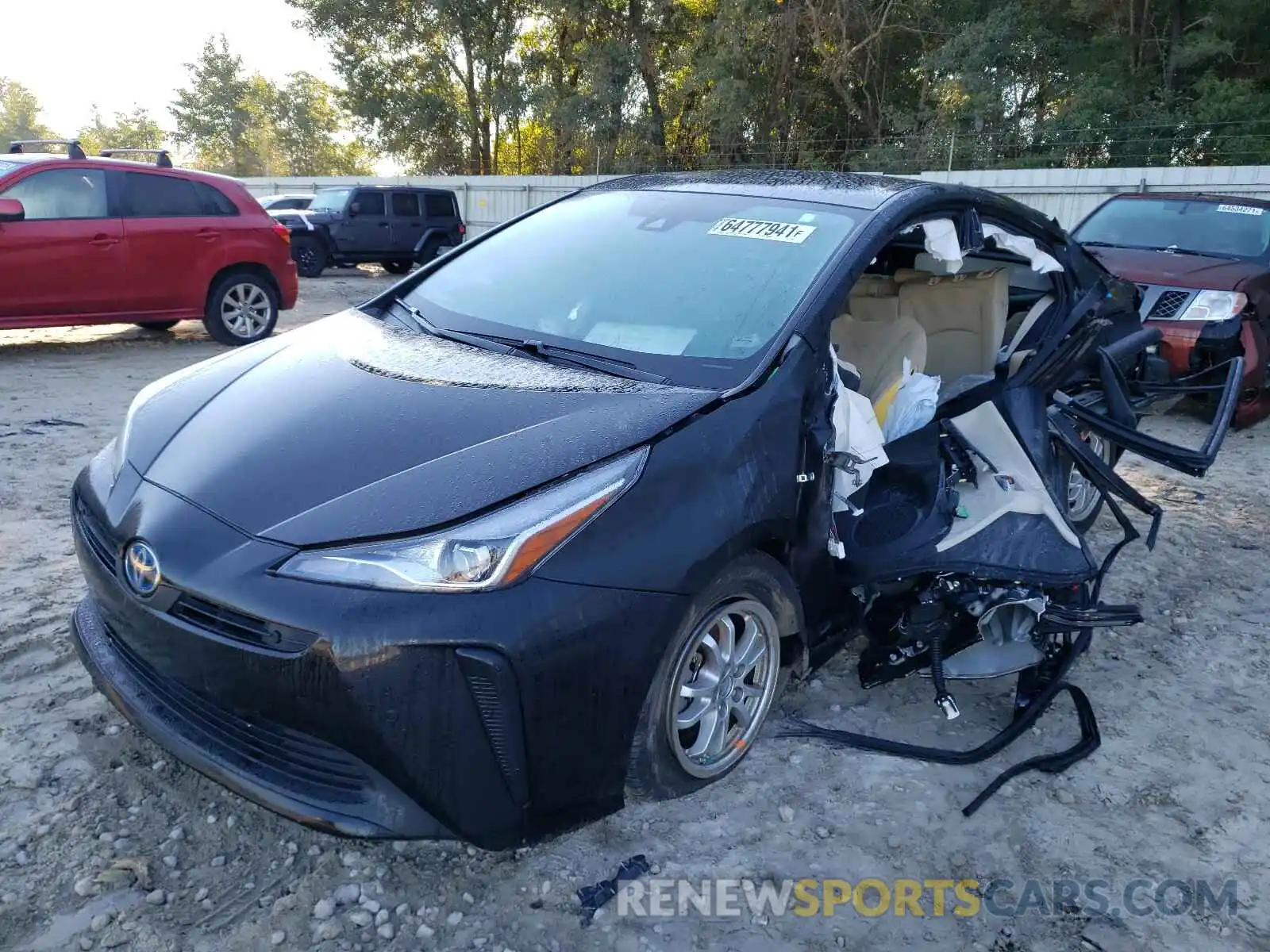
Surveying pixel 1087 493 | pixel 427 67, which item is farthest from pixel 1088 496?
pixel 427 67

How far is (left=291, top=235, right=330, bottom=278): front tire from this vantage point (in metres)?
17.4

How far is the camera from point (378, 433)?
239 cm

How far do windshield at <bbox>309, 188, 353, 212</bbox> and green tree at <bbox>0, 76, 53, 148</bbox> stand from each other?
77.1 metres

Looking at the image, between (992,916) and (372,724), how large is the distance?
1557mm

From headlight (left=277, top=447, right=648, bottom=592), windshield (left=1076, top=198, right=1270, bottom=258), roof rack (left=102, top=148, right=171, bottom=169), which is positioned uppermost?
roof rack (left=102, top=148, right=171, bottom=169)

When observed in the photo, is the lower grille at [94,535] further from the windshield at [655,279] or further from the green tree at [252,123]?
the green tree at [252,123]

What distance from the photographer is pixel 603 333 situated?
2.96 metres

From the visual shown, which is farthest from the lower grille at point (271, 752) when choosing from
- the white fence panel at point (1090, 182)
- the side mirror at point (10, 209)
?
the white fence panel at point (1090, 182)

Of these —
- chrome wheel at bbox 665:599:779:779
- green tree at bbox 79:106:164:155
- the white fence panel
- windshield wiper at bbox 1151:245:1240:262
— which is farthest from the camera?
green tree at bbox 79:106:164:155

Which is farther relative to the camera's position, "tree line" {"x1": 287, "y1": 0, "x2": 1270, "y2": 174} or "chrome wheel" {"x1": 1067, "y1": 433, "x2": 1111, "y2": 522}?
"tree line" {"x1": 287, "y1": 0, "x2": 1270, "y2": 174}

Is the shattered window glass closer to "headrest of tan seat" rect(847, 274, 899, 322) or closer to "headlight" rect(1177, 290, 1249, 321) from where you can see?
"headrest of tan seat" rect(847, 274, 899, 322)

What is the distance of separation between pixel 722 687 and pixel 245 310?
7.72 meters

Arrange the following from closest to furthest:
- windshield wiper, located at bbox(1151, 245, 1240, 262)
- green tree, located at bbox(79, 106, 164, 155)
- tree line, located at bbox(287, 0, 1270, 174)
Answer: windshield wiper, located at bbox(1151, 245, 1240, 262), tree line, located at bbox(287, 0, 1270, 174), green tree, located at bbox(79, 106, 164, 155)

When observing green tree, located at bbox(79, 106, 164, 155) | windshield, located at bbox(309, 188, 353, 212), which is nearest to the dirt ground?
windshield, located at bbox(309, 188, 353, 212)
